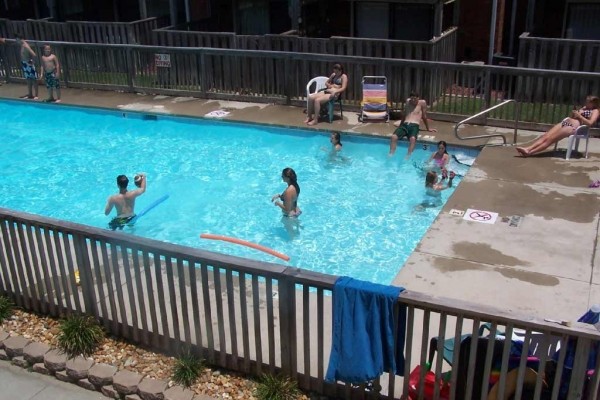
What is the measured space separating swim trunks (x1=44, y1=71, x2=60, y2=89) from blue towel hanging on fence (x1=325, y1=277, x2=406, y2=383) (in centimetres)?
1458

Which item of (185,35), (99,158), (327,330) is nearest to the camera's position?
(327,330)

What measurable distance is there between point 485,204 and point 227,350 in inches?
227

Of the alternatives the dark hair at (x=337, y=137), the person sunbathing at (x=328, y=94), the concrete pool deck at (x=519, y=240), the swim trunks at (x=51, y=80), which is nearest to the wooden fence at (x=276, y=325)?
the concrete pool deck at (x=519, y=240)

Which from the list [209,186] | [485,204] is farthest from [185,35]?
[485,204]

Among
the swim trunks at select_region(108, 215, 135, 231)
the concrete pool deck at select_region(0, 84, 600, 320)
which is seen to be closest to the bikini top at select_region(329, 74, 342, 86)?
the concrete pool deck at select_region(0, 84, 600, 320)

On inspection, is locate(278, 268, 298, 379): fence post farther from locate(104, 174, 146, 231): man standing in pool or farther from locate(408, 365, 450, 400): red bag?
locate(104, 174, 146, 231): man standing in pool

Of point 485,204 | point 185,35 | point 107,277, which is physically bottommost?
point 485,204

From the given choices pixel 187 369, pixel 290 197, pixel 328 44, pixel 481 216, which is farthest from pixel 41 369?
pixel 328 44

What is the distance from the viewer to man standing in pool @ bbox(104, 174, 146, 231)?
10.7 m

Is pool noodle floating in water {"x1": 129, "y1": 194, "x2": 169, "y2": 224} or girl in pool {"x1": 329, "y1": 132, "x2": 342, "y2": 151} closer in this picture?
pool noodle floating in water {"x1": 129, "y1": 194, "x2": 169, "y2": 224}

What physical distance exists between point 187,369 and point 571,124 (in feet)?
30.0

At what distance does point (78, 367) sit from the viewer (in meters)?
6.17

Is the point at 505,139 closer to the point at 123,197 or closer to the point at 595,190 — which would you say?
the point at 595,190

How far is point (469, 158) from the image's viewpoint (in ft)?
43.6
